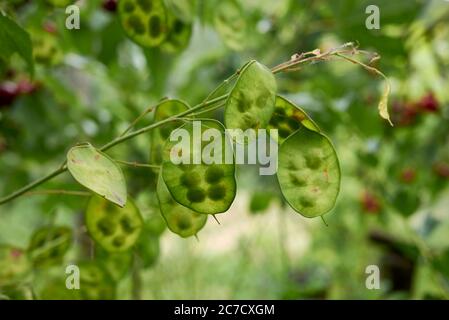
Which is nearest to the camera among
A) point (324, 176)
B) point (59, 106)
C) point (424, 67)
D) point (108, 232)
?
point (324, 176)

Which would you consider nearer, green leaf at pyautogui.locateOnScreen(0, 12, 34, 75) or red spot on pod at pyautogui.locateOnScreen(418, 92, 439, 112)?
green leaf at pyautogui.locateOnScreen(0, 12, 34, 75)

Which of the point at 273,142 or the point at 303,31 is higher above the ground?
the point at 303,31

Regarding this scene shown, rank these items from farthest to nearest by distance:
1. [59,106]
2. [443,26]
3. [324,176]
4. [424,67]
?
[424,67] → [443,26] → [59,106] → [324,176]

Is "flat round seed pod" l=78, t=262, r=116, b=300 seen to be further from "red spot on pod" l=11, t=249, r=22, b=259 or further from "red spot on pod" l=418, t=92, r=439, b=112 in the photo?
"red spot on pod" l=418, t=92, r=439, b=112

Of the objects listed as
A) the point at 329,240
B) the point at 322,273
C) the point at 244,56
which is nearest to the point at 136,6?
the point at 244,56

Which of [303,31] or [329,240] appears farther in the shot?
[329,240]

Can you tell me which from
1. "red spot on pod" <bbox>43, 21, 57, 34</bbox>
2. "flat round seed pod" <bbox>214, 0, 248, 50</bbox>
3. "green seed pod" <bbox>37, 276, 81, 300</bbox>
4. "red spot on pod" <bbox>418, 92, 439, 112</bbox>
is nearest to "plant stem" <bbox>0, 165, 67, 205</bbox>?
"green seed pod" <bbox>37, 276, 81, 300</bbox>

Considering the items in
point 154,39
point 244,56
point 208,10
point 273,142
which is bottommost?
point 273,142
